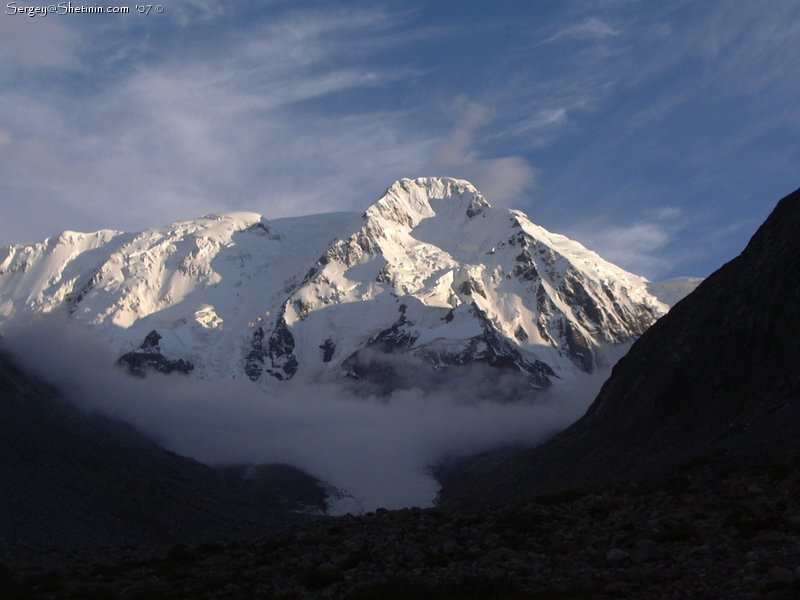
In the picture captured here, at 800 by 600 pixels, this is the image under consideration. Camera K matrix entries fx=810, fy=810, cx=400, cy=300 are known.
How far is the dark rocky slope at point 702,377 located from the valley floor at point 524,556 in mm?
25154

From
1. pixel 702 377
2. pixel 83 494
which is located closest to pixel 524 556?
pixel 702 377

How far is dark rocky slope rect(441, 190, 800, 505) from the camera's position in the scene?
7688 centimetres

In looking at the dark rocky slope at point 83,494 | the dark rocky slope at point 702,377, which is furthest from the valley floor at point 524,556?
the dark rocky slope at point 83,494

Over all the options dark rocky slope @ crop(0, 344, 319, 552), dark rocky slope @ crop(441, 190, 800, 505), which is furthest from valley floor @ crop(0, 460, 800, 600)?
dark rocky slope @ crop(0, 344, 319, 552)

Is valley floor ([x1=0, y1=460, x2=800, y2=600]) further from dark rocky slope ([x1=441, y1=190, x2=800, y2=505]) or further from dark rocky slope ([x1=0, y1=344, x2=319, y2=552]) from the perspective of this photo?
dark rocky slope ([x1=0, y1=344, x2=319, y2=552])

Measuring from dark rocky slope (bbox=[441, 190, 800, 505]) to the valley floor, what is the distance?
2515 cm

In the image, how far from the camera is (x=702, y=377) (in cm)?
9112

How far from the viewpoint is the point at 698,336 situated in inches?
3905

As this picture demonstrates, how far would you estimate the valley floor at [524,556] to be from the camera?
2456cm

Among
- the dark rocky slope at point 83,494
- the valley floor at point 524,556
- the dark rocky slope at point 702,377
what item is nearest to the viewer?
the valley floor at point 524,556

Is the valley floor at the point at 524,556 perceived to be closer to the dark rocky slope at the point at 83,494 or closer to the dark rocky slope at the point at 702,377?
the dark rocky slope at the point at 702,377

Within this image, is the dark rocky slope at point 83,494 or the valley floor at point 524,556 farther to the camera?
the dark rocky slope at point 83,494

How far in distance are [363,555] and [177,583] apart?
7634 millimetres

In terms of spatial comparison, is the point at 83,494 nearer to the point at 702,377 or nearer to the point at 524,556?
the point at 702,377
